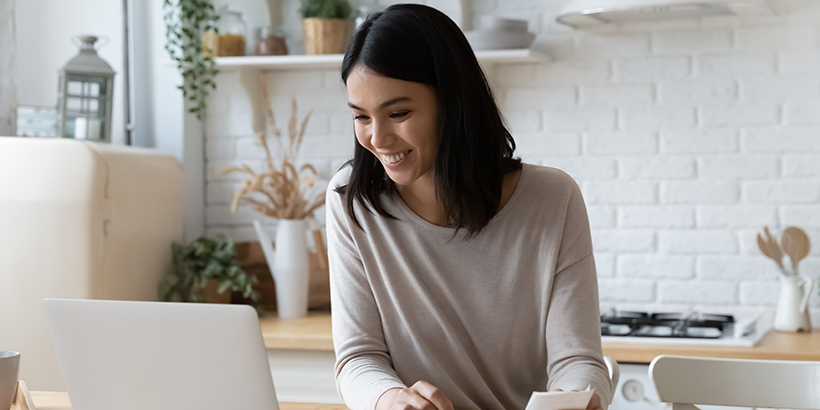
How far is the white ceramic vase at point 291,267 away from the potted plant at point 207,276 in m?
0.10

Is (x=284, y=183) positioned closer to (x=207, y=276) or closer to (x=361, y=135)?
(x=207, y=276)

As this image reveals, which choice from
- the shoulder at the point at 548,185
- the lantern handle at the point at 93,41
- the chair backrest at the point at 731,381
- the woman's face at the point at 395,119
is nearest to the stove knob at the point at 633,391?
the chair backrest at the point at 731,381

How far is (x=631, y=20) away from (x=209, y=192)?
Result: 1566 millimetres

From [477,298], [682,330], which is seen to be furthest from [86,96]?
[682,330]

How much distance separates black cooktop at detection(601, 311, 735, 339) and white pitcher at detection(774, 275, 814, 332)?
147 millimetres

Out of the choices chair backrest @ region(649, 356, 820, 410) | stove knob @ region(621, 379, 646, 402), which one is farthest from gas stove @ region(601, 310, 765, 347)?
chair backrest @ region(649, 356, 820, 410)

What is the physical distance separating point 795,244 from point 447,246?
1405 millimetres

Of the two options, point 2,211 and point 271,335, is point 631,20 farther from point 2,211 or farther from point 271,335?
point 2,211

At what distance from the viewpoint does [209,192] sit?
116 inches

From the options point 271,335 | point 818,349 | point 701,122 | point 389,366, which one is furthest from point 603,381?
point 701,122

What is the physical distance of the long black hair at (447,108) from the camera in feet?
4.19

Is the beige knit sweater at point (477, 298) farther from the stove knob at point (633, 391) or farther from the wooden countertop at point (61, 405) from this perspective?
the stove knob at point (633, 391)

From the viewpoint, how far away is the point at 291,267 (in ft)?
8.54

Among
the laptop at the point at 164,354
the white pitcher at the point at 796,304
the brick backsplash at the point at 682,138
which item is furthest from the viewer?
the brick backsplash at the point at 682,138
